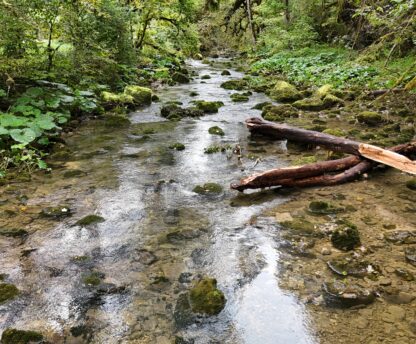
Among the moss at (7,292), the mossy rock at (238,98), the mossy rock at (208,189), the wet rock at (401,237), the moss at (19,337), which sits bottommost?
the mossy rock at (238,98)

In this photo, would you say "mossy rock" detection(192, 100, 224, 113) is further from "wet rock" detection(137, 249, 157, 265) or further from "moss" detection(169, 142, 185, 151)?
"wet rock" detection(137, 249, 157, 265)

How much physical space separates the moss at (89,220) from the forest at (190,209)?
0.08 ft

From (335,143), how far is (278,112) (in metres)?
4.05

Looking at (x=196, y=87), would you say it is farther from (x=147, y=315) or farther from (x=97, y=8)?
(x=147, y=315)

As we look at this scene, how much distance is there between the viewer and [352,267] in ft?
11.6

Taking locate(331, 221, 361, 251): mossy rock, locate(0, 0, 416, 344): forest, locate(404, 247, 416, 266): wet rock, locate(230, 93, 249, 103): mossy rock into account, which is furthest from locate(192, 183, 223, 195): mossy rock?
locate(230, 93, 249, 103): mossy rock

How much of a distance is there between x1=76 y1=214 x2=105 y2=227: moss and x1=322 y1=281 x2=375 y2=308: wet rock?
2662 mm

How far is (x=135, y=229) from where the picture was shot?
4.40 metres

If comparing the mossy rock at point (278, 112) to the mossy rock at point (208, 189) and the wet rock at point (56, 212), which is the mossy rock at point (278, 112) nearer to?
the mossy rock at point (208, 189)

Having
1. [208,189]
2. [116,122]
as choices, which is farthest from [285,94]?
[208,189]

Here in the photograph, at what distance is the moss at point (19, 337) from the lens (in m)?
2.73

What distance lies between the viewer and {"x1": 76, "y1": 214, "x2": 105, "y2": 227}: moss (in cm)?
450

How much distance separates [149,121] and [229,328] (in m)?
7.35

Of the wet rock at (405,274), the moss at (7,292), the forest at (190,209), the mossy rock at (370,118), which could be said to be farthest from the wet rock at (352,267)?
the mossy rock at (370,118)
